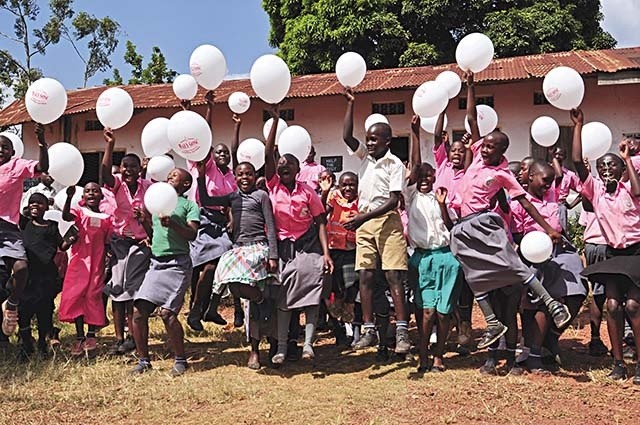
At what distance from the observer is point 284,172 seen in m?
4.86

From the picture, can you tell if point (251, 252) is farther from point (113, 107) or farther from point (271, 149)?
point (113, 107)

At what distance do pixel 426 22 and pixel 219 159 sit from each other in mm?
9893

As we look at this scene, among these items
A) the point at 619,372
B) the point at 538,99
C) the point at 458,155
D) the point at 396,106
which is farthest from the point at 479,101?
the point at 619,372

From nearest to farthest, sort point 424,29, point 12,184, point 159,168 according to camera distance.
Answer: point 12,184 → point 159,168 → point 424,29

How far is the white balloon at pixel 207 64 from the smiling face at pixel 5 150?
1.56 m

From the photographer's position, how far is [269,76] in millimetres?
4742

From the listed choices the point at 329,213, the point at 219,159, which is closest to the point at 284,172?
the point at 329,213

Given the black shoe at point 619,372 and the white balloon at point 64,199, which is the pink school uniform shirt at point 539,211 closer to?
the black shoe at point 619,372

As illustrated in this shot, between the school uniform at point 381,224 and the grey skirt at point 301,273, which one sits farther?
the grey skirt at point 301,273

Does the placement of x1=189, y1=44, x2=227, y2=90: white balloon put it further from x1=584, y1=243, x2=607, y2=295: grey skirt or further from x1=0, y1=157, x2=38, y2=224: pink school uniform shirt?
x1=584, y1=243, x2=607, y2=295: grey skirt

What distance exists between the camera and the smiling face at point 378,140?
15.4 feet

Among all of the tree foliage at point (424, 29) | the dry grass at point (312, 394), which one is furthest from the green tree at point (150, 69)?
the dry grass at point (312, 394)

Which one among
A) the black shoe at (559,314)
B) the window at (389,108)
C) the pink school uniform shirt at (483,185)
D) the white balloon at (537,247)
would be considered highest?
the window at (389,108)

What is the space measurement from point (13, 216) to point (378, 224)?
9.27ft
